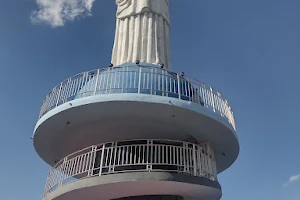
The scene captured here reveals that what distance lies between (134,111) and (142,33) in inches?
214

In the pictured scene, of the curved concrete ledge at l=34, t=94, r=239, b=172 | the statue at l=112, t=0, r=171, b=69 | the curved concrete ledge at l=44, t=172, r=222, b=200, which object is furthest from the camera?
the statue at l=112, t=0, r=171, b=69

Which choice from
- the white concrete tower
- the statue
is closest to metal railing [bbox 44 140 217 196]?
the white concrete tower

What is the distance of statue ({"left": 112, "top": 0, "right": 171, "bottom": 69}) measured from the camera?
1477 cm

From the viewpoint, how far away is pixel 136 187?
10.5 metres

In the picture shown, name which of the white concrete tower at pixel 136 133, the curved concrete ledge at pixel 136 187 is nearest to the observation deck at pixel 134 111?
the white concrete tower at pixel 136 133

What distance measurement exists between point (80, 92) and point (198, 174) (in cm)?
499

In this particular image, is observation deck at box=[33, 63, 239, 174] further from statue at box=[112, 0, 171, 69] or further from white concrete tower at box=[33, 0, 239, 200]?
statue at box=[112, 0, 171, 69]

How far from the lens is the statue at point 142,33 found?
14.8 metres

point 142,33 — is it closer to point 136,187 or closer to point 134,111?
point 134,111

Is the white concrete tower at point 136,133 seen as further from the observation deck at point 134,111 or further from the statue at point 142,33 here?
the statue at point 142,33

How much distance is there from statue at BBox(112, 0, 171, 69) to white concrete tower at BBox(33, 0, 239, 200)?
2624 mm

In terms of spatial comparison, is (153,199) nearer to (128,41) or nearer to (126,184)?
(126,184)

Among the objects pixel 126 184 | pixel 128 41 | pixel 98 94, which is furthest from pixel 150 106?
pixel 128 41

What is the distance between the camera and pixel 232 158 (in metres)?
14.4
